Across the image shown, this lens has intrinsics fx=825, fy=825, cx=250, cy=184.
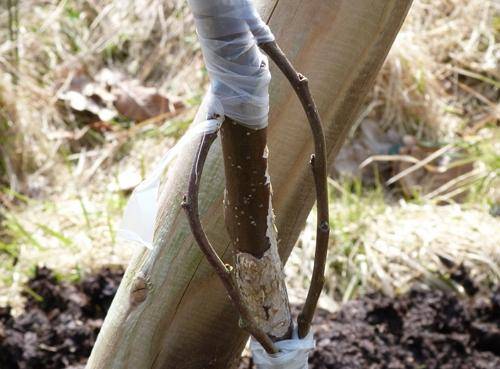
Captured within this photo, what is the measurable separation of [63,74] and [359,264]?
5.91 ft

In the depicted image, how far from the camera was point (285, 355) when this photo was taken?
1.08m

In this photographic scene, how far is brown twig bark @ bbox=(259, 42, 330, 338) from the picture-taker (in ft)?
2.83

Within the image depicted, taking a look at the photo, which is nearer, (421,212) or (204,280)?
(204,280)

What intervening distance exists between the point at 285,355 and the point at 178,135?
7.96ft

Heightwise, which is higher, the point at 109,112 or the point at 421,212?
the point at 109,112

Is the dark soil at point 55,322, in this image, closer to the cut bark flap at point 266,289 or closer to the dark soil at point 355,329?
the dark soil at point 355,329

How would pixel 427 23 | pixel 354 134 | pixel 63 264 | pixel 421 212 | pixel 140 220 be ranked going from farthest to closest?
1. pixel 427 23
2. pixel 354 134
3. pixel 421 212
4. pixel 63 264
5. pixel 140 220

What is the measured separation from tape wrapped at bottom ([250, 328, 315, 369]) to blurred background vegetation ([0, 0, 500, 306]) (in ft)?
4.73

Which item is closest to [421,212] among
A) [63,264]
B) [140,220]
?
[63,264]

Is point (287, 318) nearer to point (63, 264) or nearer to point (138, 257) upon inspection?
point (138, 257)

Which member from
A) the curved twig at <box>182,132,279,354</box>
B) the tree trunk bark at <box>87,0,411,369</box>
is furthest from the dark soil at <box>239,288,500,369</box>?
the curved twig at <box>182,132,279,354</box>

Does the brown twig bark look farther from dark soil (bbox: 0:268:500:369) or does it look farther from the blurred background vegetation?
the blurred background vegetation

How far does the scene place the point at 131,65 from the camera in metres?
3.94

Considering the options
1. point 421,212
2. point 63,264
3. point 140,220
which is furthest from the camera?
point 421,212
